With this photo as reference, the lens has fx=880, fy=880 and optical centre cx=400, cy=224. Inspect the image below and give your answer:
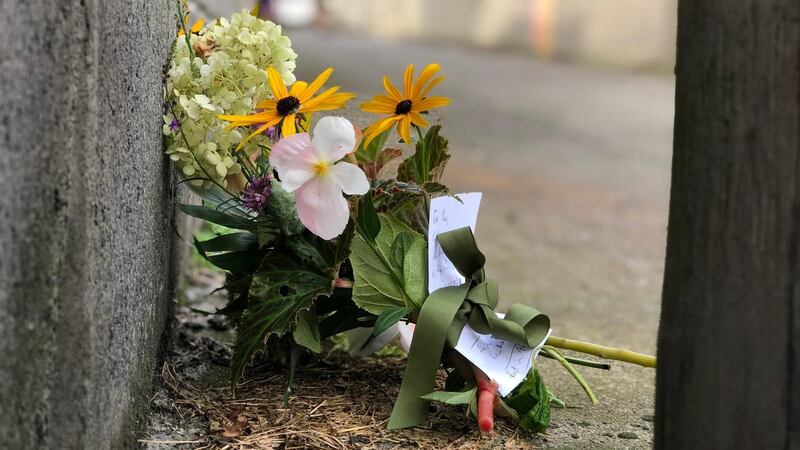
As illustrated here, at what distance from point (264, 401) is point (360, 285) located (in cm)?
27

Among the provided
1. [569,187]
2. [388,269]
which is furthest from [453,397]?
[569,187]

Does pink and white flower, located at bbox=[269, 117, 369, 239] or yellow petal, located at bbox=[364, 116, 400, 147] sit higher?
yellow petal, located at bbox=[364, 116, 400, 147]

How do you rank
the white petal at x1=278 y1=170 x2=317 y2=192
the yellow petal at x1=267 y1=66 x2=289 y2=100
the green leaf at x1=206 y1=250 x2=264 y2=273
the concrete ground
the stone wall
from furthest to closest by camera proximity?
the concrete ground, the green leaf at x1=206 y1=250 x2=264 y2=273, the yellow petal at x1=267 y1=66 x2=289 y2=100, the white petal at x1=278 y1=170 x2=317 y2=192, the stone wall

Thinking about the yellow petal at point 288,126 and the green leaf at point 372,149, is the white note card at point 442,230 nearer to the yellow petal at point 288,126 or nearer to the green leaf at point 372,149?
the green leaf at point 372,149

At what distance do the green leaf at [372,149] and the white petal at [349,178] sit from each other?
0.80 feet

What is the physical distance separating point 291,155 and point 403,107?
26cm

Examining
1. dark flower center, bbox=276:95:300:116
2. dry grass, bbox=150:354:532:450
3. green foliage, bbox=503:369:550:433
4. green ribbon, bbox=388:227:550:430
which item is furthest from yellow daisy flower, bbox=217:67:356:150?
green foliage, bbox=503:369:550:433

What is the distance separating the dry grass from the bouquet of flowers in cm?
4

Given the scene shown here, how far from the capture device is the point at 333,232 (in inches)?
57.3

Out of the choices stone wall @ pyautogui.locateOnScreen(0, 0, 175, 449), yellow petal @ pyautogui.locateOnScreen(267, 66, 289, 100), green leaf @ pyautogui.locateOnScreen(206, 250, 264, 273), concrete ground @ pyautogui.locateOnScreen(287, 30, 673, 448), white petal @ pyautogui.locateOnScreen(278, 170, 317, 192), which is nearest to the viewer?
stone wall @ pyautogui.locateOnScreen(0, 0, 175, 449)

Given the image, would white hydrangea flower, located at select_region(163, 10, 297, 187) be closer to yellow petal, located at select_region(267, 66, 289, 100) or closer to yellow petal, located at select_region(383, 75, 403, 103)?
yellow petal, located at select_region(267, 66, 289, 100)

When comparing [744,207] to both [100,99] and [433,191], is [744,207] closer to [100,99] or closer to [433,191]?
[433,191]

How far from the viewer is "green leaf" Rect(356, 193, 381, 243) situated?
1.54 metres

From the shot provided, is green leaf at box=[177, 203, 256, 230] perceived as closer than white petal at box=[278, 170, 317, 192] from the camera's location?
No
